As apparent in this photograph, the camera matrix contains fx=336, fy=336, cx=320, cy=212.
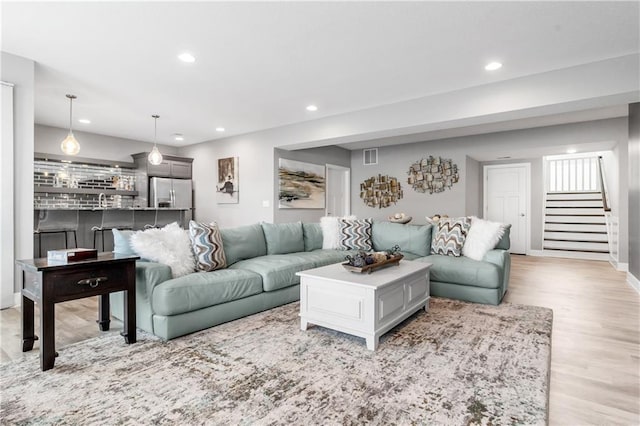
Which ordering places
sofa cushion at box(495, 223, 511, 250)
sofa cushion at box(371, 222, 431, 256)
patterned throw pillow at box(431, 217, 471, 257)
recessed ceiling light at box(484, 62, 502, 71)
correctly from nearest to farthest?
1. recessed ceiling light at box(484, 62, 502, 71)
2. sofa cushion at box(495, 223, 511, 250)
3. patterned throw pillow at box(431, 217, 471, 257)
4. sofa cushion at box(371, 222, 431, 256)

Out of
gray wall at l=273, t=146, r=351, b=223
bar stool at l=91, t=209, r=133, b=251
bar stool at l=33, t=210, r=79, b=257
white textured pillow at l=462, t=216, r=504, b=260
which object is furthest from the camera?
gray wall at l=273, t=146, r=351, b=223

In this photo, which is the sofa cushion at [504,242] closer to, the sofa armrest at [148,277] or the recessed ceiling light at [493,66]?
the recessed ceiling light at [493,66]

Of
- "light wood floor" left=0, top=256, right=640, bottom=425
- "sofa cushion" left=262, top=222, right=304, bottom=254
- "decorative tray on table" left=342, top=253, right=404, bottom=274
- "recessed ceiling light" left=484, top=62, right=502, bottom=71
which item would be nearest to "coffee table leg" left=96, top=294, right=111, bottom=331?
"light wood floor" left=0, top=256, right=640, bottom=425

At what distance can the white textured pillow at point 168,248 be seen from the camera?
2.76 meters

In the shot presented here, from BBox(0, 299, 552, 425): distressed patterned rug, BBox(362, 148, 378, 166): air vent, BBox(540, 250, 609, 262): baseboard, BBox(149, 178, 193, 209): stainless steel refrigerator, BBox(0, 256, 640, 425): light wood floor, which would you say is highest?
BBox(362, 148, 378, 166): air vent

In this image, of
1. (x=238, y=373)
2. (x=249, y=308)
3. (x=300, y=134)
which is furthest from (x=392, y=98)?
(x=238, y=373)

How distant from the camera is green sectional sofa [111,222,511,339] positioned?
2.57 m

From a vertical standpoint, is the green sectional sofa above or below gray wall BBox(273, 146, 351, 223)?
below

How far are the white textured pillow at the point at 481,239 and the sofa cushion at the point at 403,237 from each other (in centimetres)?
54

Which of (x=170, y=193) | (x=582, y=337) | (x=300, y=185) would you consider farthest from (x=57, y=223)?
(x=582, y=337)

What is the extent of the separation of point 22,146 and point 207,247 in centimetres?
203

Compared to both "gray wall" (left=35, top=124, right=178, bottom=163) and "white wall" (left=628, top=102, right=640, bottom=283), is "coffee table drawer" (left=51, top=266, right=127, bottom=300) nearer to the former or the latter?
"gray wall" (left=35, top=124, right=178, bottom=163)

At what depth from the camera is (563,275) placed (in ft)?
17.0

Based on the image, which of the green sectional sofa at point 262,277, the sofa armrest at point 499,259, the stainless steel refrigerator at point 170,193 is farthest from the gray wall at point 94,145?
the sofa armrest at point 499,259
